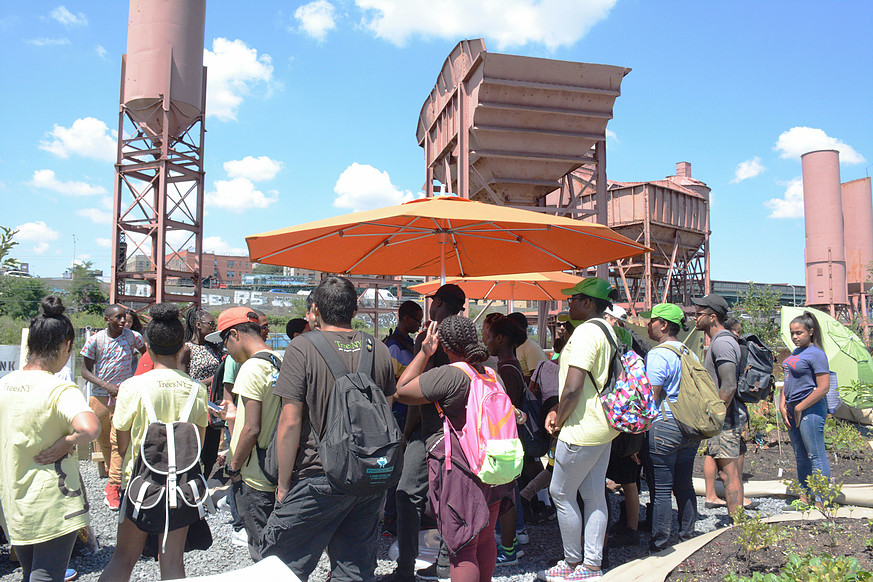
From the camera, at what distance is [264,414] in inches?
119

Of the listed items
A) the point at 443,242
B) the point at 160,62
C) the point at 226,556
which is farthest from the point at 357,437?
the point at 160,62

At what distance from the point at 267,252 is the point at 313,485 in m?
2.27

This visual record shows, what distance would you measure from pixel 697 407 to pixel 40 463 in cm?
386

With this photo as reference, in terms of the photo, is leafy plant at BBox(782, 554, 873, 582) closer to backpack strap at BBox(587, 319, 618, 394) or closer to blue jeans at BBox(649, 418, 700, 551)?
blue jeans at BBox(649, 418, 700, 551)

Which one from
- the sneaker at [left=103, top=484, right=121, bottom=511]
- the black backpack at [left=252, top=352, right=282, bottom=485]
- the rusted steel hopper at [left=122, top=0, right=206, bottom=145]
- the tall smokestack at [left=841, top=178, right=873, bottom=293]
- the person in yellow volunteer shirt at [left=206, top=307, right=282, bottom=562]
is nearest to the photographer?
the black backpack at [left=252, top=352, right=282, bottom=485]

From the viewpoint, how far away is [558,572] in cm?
357

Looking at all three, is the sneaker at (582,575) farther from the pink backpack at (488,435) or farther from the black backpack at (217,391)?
the black backpack at (217,391)

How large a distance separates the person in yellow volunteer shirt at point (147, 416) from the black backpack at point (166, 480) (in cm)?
4

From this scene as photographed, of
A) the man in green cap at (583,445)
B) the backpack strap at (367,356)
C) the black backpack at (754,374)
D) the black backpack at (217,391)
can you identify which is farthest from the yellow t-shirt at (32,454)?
the black backpack at (754,374)

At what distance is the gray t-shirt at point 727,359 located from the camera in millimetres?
4453

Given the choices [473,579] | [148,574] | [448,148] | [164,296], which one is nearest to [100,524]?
[148,574]

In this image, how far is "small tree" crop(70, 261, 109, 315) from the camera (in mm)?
48166

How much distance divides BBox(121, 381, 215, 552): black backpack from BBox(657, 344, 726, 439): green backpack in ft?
10.0

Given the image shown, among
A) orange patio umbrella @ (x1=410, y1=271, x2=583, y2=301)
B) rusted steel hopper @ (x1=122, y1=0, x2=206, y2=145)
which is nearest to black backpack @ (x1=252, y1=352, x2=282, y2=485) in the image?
orange patio umbrella @ (x1=410, y1=271, x2=583, y2=301)
